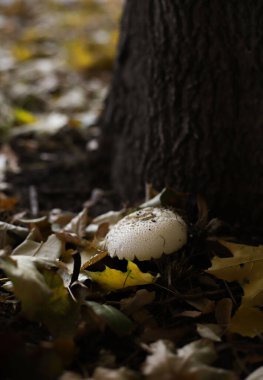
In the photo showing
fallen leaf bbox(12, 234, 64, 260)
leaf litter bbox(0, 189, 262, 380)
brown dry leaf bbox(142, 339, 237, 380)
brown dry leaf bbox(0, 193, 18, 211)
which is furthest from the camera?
brown dry leaf bbox(0, 193, 18, 211)

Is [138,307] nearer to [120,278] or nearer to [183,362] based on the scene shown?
[120,278]

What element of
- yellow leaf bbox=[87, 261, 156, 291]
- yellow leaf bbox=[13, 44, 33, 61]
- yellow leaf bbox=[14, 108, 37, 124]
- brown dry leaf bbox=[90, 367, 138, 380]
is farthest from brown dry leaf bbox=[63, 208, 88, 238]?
yellow leaf bbox=[13, 44, 33, 61]

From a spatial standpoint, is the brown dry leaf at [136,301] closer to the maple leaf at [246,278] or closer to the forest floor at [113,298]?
the forest floor at [113,298]

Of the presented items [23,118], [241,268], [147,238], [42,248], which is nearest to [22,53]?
[23,118]

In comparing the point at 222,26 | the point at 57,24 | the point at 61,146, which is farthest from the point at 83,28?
the point at 222,26

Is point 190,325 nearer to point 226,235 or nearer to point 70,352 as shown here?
point 70,352

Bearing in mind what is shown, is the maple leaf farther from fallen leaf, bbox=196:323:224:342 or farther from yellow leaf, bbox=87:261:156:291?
yellow leaf, bbox=87:261:156:291
